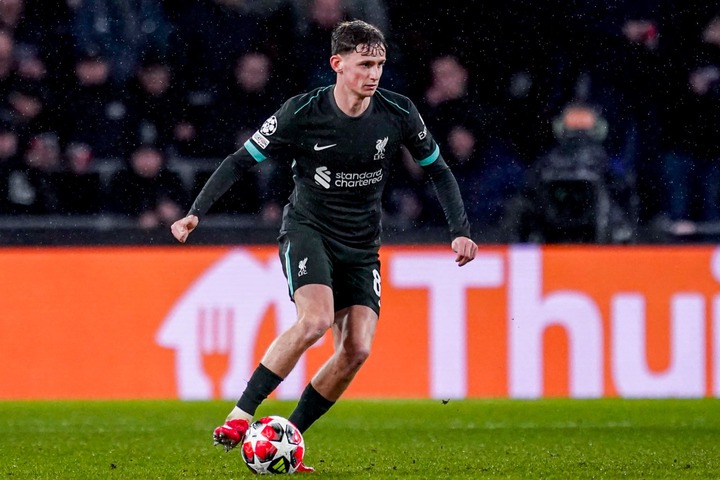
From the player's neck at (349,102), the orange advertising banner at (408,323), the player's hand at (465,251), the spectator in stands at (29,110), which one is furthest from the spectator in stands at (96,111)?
the player's hand at (465,251)

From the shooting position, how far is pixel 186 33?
8633 millimetres

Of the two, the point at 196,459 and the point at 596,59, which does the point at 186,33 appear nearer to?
the point at 596,59

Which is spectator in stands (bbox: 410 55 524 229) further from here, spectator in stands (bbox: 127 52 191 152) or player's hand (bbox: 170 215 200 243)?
player's hand (bbox: 170 215 200 243)

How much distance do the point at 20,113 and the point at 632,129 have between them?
13.6ft

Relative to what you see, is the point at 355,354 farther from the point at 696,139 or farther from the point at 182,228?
the point at 696,139

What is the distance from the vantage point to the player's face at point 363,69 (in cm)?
432

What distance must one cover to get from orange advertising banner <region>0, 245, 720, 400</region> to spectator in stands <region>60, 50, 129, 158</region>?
1.20 m

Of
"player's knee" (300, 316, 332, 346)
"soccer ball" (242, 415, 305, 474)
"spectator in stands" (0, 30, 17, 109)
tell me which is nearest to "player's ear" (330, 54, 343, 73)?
"player's knee" (300, 316, 332, 346)

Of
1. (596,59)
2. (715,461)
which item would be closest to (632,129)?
(596,59)

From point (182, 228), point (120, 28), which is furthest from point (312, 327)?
point (120, 28)

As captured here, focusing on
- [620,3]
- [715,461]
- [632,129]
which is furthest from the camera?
[620,3]

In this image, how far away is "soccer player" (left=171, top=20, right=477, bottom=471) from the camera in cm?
438

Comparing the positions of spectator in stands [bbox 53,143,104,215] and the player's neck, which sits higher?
the player's neck

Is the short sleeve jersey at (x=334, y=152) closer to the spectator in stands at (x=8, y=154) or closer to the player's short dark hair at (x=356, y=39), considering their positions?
the player's short dark hair at (x=356, y=39)
